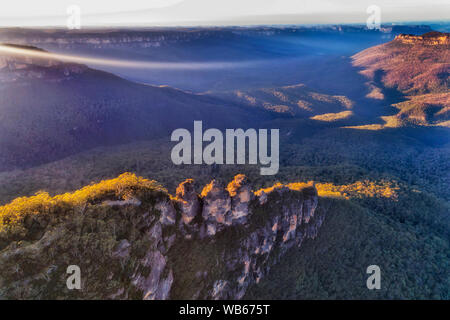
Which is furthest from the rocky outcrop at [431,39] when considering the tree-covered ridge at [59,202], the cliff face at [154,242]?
the tree-covered ridge at [59,202]

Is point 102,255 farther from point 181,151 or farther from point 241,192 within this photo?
point 181,151

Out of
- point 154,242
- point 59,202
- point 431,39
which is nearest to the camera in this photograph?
point 59,202

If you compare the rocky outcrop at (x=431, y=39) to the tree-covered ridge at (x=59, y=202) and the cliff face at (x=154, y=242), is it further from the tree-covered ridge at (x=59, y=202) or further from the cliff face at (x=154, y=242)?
the tree-covered ridge at (x=59, y=202)

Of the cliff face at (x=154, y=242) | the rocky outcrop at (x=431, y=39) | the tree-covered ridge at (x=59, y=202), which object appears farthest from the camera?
the rocky outcrop at (x=431, y=39)

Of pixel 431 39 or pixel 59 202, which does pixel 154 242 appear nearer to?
pixel 59 202

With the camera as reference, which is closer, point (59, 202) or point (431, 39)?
point (59, 202)

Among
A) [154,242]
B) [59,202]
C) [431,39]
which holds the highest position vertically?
[431,39]

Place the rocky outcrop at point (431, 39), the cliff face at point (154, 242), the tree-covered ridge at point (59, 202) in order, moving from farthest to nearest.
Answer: the rocky outcrop at point (431, 39), the tree-covered ridge at point (59, 202), the cliff face at point (154, 242)

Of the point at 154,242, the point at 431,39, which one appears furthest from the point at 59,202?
the point at 431,39
